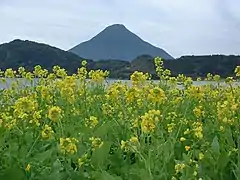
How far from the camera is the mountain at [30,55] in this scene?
14.2 metres

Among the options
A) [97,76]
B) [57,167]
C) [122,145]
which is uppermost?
[97,76]

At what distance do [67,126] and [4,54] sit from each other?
40.4ft

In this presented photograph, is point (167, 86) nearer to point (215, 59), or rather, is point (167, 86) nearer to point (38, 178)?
point (38, 178)

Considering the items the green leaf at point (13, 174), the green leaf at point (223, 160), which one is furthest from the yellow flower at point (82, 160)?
the green leaf at point (223, 160)

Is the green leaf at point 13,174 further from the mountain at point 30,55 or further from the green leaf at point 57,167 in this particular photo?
the mountain at point 30,55

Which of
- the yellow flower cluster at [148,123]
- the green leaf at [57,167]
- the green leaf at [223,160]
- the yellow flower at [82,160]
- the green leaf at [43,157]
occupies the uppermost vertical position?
the yellow flower cluster at [148,123]

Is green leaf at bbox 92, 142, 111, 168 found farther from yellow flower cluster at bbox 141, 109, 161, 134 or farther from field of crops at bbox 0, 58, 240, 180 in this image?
yellow flower cluster at bbox 141, 109, 161, 134

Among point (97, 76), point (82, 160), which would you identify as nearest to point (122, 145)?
point (82, 160)

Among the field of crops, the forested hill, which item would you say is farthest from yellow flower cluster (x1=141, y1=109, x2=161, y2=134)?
the forested hill

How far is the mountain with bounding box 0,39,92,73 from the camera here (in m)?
14.2

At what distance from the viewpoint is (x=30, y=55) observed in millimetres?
15344

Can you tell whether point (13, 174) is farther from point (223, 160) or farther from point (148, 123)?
point (223, 160)

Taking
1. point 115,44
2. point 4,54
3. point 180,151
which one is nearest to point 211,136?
point 180,151

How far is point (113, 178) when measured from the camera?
2033 millimetres
